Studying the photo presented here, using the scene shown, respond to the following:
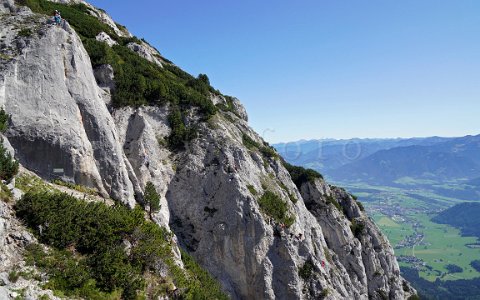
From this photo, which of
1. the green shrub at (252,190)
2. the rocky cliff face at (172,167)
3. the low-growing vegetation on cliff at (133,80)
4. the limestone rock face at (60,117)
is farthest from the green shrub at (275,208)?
the limestone rock face at (60,117)

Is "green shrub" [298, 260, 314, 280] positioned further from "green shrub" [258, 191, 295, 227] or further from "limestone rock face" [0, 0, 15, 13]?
"limestone rock face" [0, 0, 15, 13]

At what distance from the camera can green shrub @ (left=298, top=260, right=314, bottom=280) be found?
3947 cm

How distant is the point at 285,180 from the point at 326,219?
37.1 ft

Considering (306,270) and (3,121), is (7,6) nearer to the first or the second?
(3,121)

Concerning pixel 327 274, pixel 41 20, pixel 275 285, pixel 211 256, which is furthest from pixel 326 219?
pixel 41 20

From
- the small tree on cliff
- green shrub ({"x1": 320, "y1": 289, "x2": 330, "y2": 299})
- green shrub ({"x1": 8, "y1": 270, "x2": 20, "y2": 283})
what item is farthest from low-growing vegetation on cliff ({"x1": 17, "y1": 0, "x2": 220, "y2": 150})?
green shrub ({"x1": 8, "y1": 270, "x2": 20, "y2": 283})

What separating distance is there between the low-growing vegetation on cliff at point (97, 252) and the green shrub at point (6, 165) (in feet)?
7.21

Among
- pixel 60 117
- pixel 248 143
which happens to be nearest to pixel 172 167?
pixel 60 117

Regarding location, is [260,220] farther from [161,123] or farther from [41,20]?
[41,20]

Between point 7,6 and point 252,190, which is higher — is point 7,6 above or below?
above

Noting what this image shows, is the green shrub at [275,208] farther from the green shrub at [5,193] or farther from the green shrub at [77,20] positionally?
the green shrub at [77,20]

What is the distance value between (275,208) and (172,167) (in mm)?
14263

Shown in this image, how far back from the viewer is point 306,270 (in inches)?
1570

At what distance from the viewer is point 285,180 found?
52031 millimetres
